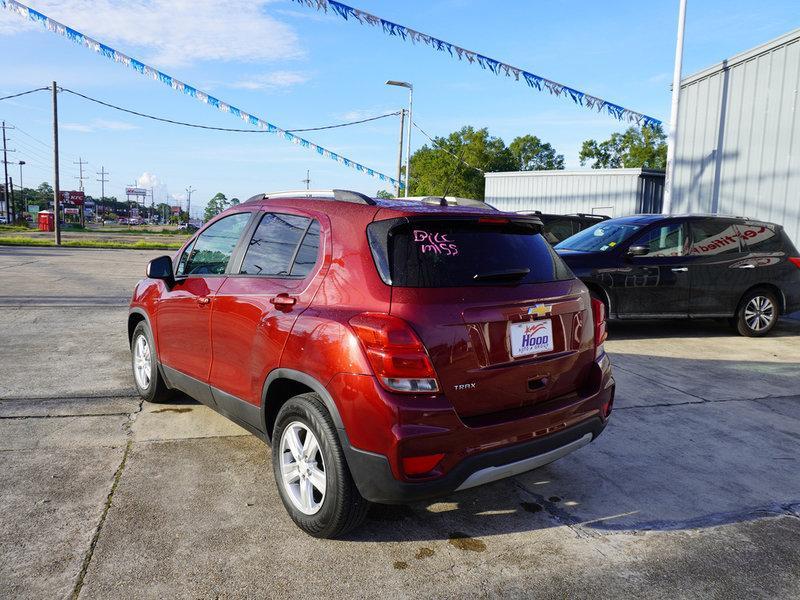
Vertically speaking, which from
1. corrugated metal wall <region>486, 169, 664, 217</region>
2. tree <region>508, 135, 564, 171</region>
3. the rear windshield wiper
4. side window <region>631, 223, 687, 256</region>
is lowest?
the rear windshield wiper

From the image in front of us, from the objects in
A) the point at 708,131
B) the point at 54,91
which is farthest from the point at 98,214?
the point at 708,131

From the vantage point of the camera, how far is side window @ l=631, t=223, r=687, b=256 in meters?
8.21

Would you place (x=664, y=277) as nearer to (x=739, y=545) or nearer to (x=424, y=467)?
(x=739, y=545)

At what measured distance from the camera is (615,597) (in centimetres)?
257

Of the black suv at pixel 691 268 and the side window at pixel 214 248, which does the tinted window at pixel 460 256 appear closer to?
the side window at pixel 214 248

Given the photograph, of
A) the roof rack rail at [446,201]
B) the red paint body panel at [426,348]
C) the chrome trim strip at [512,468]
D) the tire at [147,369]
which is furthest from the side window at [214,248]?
the chrome trim strip at [512,468]

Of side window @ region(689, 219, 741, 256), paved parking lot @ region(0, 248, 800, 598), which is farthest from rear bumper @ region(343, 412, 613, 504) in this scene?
side window @ region(689, 219, 741, 256)

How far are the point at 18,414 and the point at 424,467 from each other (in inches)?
142

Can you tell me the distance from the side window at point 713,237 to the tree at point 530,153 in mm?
48644

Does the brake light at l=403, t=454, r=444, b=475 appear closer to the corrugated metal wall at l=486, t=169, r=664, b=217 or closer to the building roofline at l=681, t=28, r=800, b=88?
the building roofline at l=681, t=28, r=800, b=88

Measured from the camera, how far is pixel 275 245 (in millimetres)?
3502

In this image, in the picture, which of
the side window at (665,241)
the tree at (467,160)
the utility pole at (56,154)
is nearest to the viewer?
the side window at (665,241)

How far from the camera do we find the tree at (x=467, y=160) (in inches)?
1705

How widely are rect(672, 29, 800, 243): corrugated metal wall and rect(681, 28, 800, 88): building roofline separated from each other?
0.06 feet
